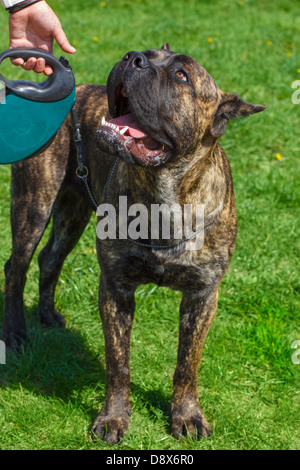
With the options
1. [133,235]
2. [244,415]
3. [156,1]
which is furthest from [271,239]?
[156,1]

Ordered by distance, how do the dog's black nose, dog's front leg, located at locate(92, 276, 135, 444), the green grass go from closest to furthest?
the dog's black nose < dog's front leg, located at locate(92, 276, 135, 444) < the green grass

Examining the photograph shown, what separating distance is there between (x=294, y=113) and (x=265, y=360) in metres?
3.27

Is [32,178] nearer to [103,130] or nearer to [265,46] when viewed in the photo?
[103,130]

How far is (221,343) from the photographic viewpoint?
151 inches

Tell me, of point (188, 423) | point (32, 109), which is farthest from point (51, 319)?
point (32, 109)

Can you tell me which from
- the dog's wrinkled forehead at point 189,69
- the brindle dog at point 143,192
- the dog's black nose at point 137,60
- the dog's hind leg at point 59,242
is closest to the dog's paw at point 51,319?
the dog's hind leg at point 59,242

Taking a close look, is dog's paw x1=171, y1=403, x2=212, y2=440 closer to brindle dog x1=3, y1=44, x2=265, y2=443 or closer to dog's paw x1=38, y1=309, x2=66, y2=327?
brindle dog x1=3, y1=44, x2=265, y2=443

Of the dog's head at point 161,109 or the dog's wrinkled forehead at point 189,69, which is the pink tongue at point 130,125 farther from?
the dog's wrinkled forehead at point 189,69

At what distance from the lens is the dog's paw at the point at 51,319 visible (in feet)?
13.3

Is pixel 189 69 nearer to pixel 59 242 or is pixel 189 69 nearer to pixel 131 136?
pixel 131 136

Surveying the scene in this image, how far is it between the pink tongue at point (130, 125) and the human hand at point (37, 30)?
0.45 metres

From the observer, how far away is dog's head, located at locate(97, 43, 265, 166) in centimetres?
261

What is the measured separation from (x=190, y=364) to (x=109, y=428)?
52cm

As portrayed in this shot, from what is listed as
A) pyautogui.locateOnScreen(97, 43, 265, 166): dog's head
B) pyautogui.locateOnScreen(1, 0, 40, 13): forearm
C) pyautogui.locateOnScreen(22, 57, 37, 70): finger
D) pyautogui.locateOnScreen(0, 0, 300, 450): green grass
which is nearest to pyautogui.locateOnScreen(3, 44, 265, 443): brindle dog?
pyautogui.locateOnScreen(97, 43, 265, 166): dog's head
